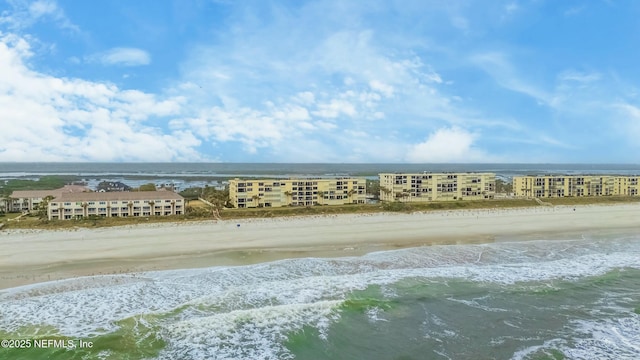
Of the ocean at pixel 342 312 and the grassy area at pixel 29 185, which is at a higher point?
the grassy area at pixel 29 185

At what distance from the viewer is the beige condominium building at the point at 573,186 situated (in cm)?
6719

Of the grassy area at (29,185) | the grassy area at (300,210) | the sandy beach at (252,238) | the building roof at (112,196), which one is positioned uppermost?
the building roof at (112,196)

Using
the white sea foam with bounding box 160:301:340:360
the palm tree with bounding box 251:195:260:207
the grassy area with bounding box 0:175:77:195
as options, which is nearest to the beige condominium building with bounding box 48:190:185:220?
the palm tree with bounding box 251:195:260:207

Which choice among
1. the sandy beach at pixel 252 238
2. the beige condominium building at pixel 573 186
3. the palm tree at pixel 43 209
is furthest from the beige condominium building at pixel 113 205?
the beige condominium building at pixel 573 186

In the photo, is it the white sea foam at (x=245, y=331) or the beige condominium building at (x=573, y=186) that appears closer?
the white sea foam at (x=245, y=331)

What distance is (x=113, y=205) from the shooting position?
4212 centimetres

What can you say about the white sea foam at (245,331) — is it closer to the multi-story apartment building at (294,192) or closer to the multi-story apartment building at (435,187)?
the multi-story apartment building at (294,192)

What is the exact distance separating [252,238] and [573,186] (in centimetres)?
5810

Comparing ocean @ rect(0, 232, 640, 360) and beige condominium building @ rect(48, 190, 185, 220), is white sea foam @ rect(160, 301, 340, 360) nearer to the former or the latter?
ocean @ rect(0, 232, 640, 360)

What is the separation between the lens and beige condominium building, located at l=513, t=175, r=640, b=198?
67188 millimetres

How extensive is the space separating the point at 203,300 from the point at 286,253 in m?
→ 10.6

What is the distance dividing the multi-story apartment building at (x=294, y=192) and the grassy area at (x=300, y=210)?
4.04 m

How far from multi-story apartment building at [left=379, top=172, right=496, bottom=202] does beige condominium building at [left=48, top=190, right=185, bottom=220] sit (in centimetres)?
2964

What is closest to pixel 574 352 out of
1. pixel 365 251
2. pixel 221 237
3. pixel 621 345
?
pixel 621 345
